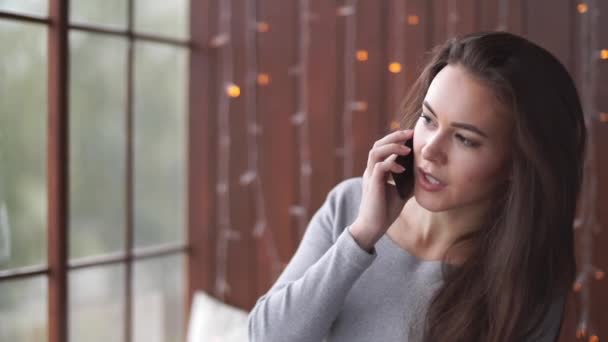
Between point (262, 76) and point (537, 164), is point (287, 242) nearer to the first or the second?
point (262, 76)

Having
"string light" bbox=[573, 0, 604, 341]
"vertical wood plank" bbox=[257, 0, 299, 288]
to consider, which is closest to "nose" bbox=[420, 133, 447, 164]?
"string light" bbox=[573, 0, 604, 341]

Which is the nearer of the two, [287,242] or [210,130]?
[287,242]

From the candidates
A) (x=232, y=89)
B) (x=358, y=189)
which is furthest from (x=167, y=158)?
(x=358, y=189)

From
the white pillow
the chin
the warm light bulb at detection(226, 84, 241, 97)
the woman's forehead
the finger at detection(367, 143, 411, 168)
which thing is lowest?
the white pillow

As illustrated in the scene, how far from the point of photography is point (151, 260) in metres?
2.60

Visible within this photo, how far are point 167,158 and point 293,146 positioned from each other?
1.87ft

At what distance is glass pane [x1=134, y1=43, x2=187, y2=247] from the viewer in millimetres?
2535

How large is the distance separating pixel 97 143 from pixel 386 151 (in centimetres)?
139

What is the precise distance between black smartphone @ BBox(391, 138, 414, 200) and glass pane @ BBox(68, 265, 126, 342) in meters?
1.43

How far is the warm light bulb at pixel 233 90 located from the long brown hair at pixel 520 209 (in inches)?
49.7

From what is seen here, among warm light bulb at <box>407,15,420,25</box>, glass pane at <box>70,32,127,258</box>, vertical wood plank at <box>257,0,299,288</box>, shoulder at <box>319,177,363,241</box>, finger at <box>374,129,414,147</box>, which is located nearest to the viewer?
finger at <box>374,129,414,147</box>

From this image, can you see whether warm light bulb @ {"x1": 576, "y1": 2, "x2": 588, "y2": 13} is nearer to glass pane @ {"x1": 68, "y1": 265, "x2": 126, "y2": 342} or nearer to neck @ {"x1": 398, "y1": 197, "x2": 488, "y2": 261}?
neck @ {"x1": 398, "y1": 197, "x2": 488, "y2": 261}

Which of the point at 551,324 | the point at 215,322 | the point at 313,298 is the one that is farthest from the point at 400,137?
the point at 215,322

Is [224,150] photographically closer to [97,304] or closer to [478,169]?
[97,304]
